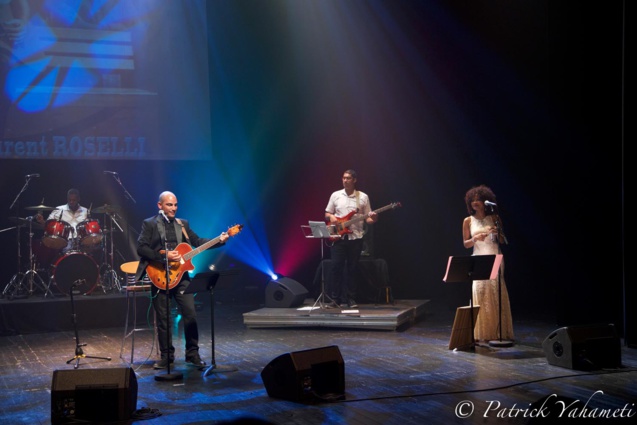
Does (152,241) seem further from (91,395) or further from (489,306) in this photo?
(489,306)

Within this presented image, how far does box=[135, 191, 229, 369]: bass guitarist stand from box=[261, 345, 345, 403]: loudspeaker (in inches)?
64.1

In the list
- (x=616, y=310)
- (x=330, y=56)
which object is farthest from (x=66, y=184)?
(x=616, y=310)

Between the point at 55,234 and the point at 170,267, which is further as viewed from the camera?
the point at 55,234

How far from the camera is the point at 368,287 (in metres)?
11.3

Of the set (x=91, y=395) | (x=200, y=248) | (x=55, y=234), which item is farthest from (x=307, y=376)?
(x=55, y=234)

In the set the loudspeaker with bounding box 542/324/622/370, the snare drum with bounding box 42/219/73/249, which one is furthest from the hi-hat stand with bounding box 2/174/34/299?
the loudspeaker with bounding box 542/324/622/370

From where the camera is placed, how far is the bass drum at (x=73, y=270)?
10.6 metres

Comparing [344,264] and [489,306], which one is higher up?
[344,264]

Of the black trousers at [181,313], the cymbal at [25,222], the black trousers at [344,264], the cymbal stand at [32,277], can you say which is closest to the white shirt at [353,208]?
the black trousers at [344,264]

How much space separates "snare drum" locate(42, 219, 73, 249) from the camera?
35.1 ft

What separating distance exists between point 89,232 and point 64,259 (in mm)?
680

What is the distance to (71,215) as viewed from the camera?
11266 mm

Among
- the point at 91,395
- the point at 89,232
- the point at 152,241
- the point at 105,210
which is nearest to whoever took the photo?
the point at 91,395

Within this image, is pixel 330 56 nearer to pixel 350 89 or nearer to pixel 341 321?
Result: pixel 350 89
